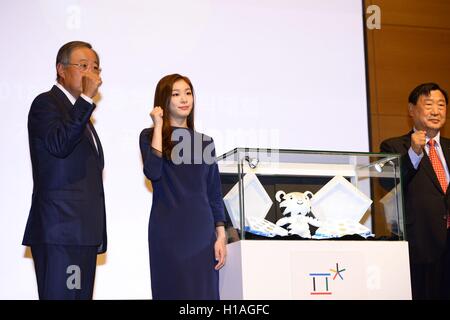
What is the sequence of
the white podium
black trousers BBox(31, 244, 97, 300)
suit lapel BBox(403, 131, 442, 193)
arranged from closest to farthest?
black trousers BBox(31, 244, 97, 300), the white podium, suit lapel BBox(403, 131, 442, 193)

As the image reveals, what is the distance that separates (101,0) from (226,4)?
30.5 inches

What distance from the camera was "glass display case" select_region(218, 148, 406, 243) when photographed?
3.21 metres

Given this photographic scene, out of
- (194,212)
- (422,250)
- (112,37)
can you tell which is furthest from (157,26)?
(422,250)

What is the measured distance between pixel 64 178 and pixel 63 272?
0.37 meters

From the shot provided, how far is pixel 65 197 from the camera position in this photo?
2.99 meters

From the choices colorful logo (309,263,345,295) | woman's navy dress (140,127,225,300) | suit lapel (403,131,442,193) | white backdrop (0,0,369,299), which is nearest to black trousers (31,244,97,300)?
woman's navy dress (140,127,225,300)

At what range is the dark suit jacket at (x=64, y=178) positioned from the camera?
2.95 m

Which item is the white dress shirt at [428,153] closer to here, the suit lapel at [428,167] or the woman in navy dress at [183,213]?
the suit lapel at [428,167]

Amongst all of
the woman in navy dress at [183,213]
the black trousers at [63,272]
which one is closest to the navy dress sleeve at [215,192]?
the woman in navy dress at [183,213]

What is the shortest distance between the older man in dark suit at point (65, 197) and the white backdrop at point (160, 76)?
1185mm

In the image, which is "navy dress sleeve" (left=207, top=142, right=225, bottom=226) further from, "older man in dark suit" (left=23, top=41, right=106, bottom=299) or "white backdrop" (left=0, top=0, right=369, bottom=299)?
"white backdrop" (left=0, top=0, right=369, bottom=299)

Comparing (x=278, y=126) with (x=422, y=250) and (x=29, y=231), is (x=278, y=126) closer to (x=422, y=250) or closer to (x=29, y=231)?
(x=422, y=250)

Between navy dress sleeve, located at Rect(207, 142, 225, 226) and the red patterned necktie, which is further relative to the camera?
the red patterned necktie

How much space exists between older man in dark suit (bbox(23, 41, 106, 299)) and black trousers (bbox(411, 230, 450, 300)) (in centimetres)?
160
